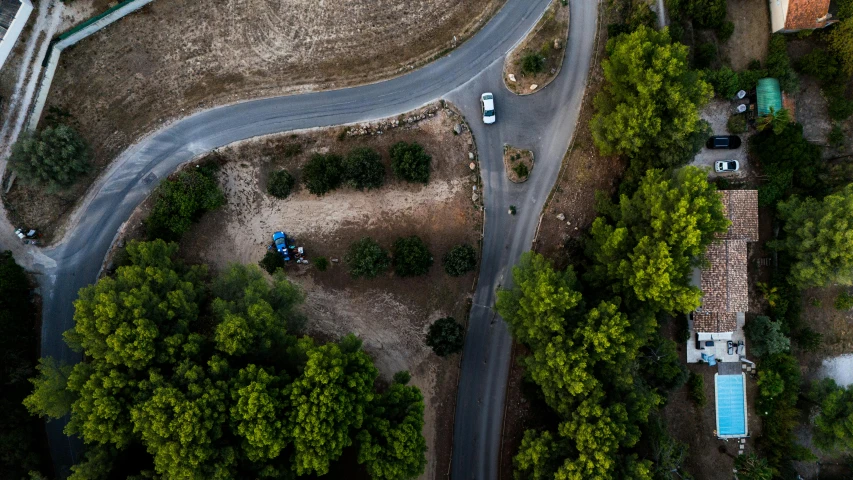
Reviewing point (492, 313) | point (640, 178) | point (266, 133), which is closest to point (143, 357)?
point (266, 133)

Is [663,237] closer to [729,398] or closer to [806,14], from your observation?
[729,398]

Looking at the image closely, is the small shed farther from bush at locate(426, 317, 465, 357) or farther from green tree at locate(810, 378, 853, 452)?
bush at locate(426, 317, 465, 357)

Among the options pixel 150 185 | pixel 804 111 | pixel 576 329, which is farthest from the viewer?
pixel 804 111

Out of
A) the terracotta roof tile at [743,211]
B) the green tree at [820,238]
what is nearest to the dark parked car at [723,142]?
the terracotta roof tile at [743,211]

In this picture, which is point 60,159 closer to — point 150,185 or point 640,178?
point 150,185

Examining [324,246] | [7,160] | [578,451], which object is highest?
[7,160]

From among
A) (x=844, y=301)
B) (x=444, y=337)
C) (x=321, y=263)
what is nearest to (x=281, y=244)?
(x=321, y=263)
